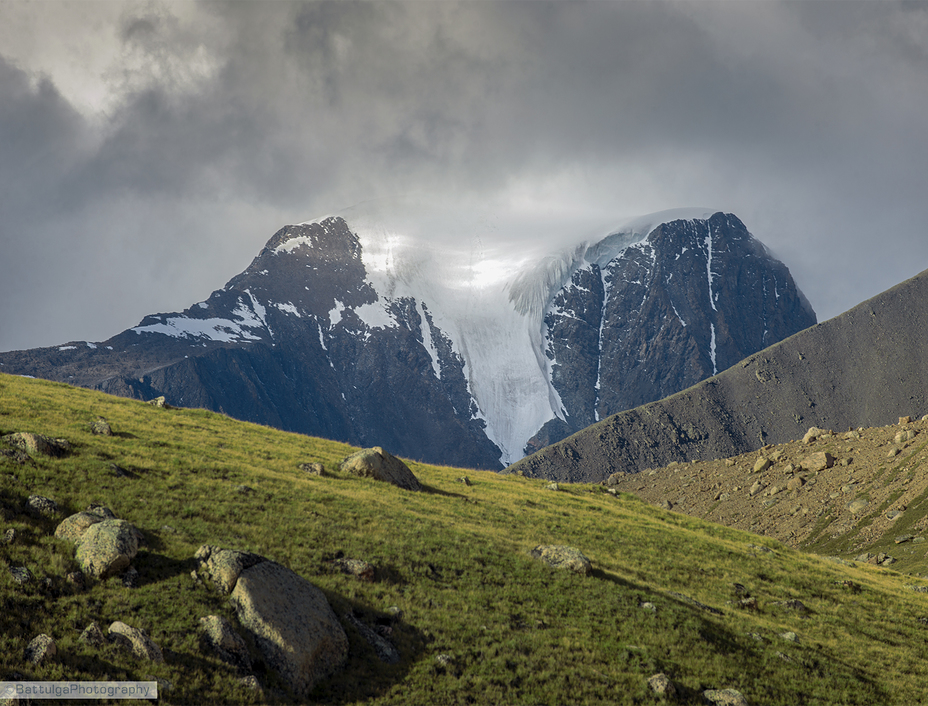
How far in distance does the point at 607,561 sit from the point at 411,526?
1066 centimetres

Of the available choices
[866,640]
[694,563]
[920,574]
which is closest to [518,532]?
[694,563]

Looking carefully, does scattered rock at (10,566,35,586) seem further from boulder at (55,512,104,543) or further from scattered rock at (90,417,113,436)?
scattered rock at (90,417,113,436)

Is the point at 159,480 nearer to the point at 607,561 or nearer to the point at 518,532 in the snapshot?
the point at 518,532

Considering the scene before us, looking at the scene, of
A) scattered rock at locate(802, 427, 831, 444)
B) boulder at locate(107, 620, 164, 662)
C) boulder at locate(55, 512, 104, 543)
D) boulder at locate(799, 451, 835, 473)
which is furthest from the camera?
scattered rock at locate(802, 427, 831, 444)

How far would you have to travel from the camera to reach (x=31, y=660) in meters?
14.8

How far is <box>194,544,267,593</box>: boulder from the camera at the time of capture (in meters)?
19.2

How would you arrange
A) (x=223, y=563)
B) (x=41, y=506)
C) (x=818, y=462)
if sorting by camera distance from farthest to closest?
(x=818, y=462) < (x=41, y=506) < (x=223, y=563)

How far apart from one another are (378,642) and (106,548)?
28.9ft

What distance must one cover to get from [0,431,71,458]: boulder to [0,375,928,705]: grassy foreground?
753 millimetres

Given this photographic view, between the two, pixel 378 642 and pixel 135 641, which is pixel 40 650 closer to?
pixel 135 641

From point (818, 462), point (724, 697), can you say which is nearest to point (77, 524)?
point (724, 697)

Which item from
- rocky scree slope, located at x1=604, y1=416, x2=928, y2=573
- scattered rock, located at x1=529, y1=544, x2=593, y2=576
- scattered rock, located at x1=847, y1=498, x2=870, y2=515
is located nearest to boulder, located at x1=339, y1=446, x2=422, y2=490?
scattered rock, located at x1=529, y1=544, x2=593, y2=576

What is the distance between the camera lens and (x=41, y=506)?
68.9 feet

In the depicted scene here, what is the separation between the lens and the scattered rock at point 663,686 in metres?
19.5
